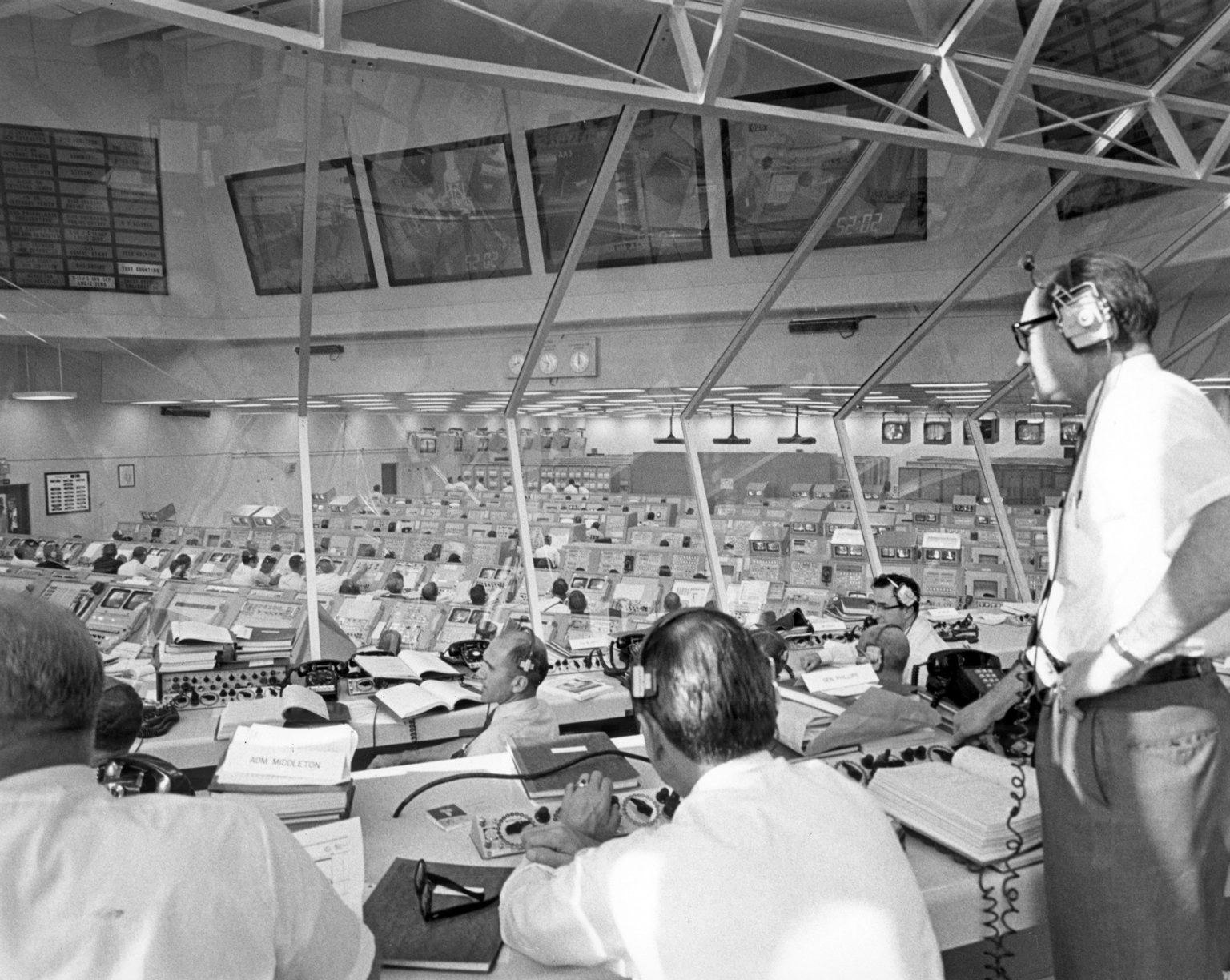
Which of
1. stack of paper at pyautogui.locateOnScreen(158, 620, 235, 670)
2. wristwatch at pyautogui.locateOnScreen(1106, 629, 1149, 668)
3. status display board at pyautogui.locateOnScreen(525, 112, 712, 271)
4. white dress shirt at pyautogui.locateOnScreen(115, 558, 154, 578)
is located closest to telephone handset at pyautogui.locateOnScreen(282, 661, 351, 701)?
stack of paper at pyautogui.locateOnScreen(158, 620, 235, 670)

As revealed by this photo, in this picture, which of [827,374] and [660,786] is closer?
[660,786]

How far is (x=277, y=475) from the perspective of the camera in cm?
477

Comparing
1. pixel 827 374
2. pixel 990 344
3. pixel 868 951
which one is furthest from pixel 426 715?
pixel 990 344

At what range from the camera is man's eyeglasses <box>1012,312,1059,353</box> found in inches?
57.1

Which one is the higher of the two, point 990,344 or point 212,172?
point 212,172

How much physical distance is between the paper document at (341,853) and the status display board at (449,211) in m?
3.13

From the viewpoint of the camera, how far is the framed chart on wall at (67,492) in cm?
439

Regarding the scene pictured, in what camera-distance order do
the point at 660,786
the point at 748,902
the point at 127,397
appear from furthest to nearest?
the point at 127,397
the point at 660,786
the point at 748,902

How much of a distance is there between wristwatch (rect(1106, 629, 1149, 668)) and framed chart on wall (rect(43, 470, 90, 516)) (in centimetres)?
469

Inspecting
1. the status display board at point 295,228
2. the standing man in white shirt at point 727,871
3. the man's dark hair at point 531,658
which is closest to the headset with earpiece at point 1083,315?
the standing man in white shirt at point 727,871

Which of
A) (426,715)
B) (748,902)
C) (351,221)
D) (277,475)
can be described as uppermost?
(351,221)

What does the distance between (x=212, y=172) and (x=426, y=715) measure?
102 inches

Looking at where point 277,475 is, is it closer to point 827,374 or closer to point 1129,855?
point 827,374

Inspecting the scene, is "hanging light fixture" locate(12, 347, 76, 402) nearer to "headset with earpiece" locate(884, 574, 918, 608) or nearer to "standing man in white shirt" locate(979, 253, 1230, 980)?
"headset with earpiece" locate(884, 574, 918, 608)
